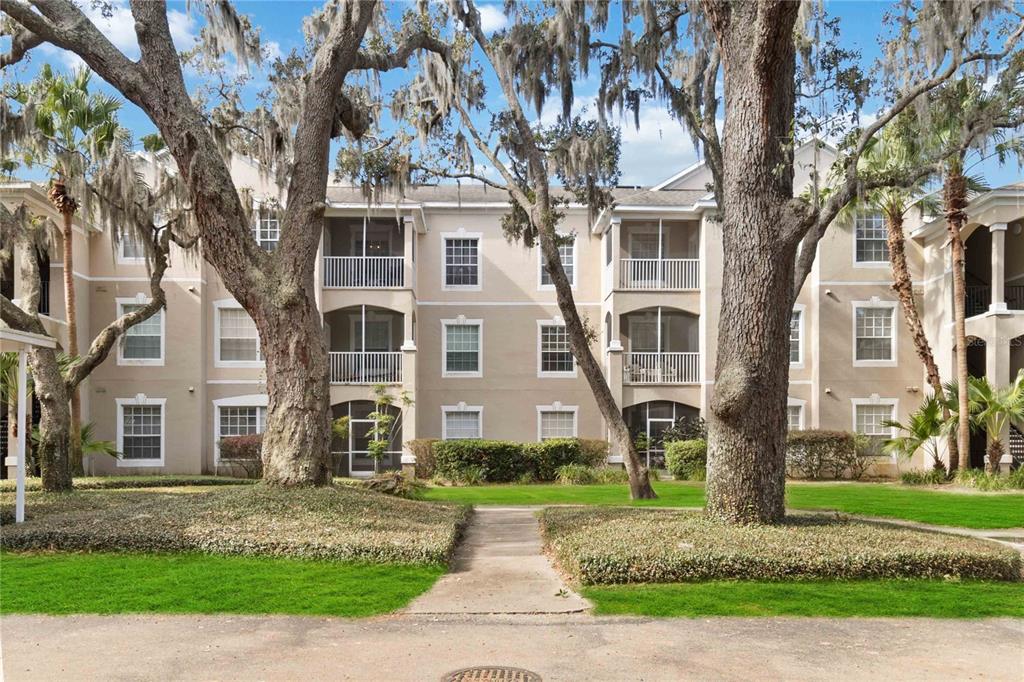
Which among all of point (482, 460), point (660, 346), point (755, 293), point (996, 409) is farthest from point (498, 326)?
point (755, 293)

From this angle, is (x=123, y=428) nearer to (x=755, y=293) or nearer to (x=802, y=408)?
(x=802, y=408)

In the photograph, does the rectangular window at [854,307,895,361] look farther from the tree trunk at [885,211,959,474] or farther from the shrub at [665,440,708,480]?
the shrub at [665,440,708,480]

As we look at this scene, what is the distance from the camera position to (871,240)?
26.7m

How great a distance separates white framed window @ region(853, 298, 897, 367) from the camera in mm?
26594

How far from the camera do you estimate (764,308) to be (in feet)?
34.8

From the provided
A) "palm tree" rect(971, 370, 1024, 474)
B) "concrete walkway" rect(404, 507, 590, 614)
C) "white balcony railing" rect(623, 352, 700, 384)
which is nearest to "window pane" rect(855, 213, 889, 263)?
"palm tree" rect(971, 370, 1024, 474)

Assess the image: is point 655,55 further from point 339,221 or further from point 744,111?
point 339,221

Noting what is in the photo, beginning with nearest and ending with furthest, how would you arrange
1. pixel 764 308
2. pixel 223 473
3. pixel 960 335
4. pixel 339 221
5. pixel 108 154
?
pixel 764 308, pixel 108 154, pixel 960 335, pixel 223 473, pixel 339 221

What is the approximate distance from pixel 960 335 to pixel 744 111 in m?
14.5

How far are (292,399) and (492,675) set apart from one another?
7628 mm

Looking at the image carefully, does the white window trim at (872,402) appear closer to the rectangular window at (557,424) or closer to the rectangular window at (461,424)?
the rectangular window at (557,424)

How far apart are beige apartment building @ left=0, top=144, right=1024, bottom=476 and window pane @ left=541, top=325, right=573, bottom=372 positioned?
2.4 inches

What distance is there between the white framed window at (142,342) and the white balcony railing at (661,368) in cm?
1317

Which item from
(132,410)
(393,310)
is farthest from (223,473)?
(393,310)
